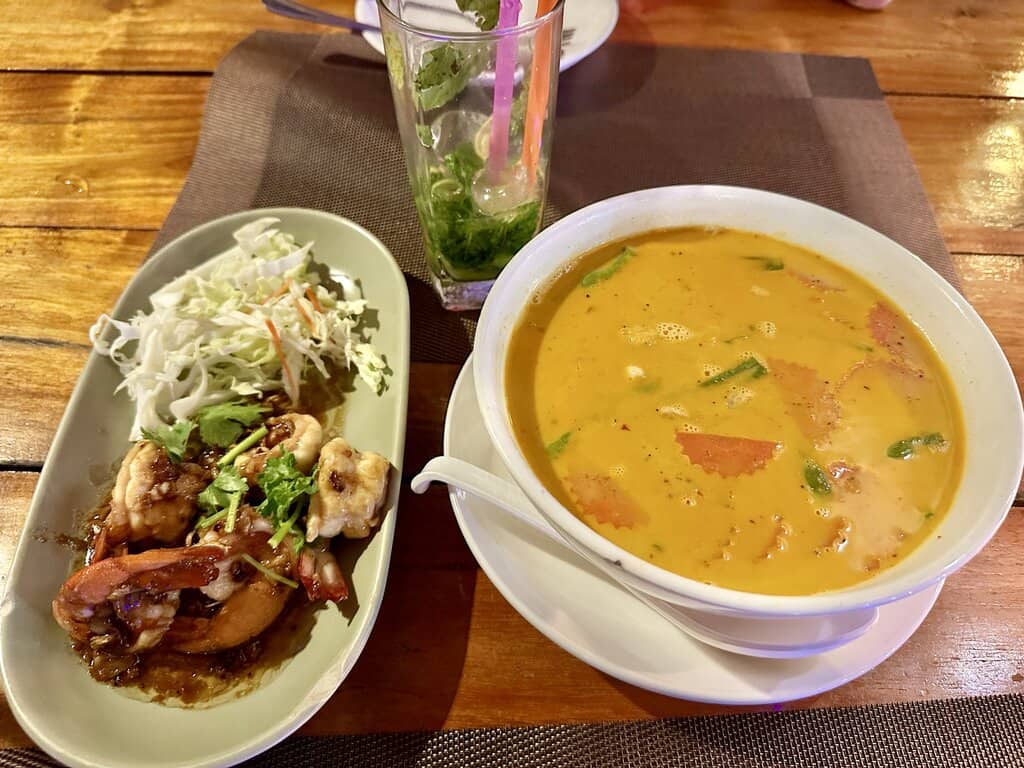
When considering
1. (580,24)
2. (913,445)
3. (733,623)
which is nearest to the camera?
(733,623)

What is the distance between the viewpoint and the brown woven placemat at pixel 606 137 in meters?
1.78

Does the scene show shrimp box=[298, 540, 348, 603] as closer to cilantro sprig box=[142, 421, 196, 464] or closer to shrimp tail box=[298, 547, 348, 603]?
shrimp tail box=[298, 547, 348, 603]

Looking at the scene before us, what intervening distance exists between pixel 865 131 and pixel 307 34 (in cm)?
164

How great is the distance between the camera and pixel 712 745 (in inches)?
39.5

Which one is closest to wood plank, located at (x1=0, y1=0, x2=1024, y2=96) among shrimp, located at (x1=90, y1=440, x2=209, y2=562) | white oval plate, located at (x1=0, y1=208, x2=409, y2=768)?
white oval plate, located at (x1=0, y1=208, x2=409, y2=768)

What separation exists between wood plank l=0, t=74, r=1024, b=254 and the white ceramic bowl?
0.67 metres

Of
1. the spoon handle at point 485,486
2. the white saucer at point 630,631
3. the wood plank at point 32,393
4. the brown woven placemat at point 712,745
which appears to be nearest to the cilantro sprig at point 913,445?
the white saucer at point 630,631

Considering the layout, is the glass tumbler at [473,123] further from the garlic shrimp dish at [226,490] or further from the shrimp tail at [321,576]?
the shrimp tail at [321,576]

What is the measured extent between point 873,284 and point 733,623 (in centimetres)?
65

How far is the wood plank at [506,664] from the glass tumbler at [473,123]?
604 mm

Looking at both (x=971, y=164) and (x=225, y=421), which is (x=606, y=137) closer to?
(x=971, y=164)

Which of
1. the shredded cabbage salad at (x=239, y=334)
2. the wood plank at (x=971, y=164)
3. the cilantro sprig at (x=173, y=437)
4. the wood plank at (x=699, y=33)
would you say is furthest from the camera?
the wood plank at (x=699, y=33)

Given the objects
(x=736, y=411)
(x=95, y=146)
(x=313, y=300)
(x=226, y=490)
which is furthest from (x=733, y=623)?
(x=95, y=146)

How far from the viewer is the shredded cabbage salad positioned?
1405mm
